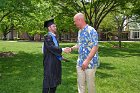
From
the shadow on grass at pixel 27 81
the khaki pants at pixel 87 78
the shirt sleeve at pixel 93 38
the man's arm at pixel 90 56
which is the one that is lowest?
the shadow on grass at pixel 27 81

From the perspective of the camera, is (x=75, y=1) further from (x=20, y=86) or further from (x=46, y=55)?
(x=46, y=55)

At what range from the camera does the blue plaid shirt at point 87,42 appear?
6926 mm

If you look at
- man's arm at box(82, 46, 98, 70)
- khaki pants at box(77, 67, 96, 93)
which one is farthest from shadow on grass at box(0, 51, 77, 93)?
man's arm at box(82, 46, 98, 70)

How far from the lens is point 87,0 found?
3484cm

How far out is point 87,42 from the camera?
6.98 meters

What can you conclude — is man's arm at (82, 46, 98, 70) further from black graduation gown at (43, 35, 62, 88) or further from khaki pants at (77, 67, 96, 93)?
black graduation gown at (43, 35, 62, 88)

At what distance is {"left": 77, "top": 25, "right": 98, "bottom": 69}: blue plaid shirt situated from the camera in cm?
693

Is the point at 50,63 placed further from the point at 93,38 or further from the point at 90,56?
the point at 93,38

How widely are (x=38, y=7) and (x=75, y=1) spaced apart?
9572mm

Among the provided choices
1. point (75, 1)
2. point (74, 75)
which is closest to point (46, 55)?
point (74, 75)

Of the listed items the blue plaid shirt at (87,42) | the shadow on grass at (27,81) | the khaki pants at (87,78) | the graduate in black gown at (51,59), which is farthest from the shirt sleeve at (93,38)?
the shadow on grass at (27,81)

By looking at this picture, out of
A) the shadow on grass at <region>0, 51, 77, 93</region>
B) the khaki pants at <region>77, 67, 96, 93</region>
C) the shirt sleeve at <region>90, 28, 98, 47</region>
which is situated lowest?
the shadow on grass at <region>0, 51, 77, 93</region>

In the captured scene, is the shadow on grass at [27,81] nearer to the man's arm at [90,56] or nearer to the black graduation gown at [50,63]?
the black graduation gown at [50,63]

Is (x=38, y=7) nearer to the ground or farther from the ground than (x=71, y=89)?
farther from the ground
